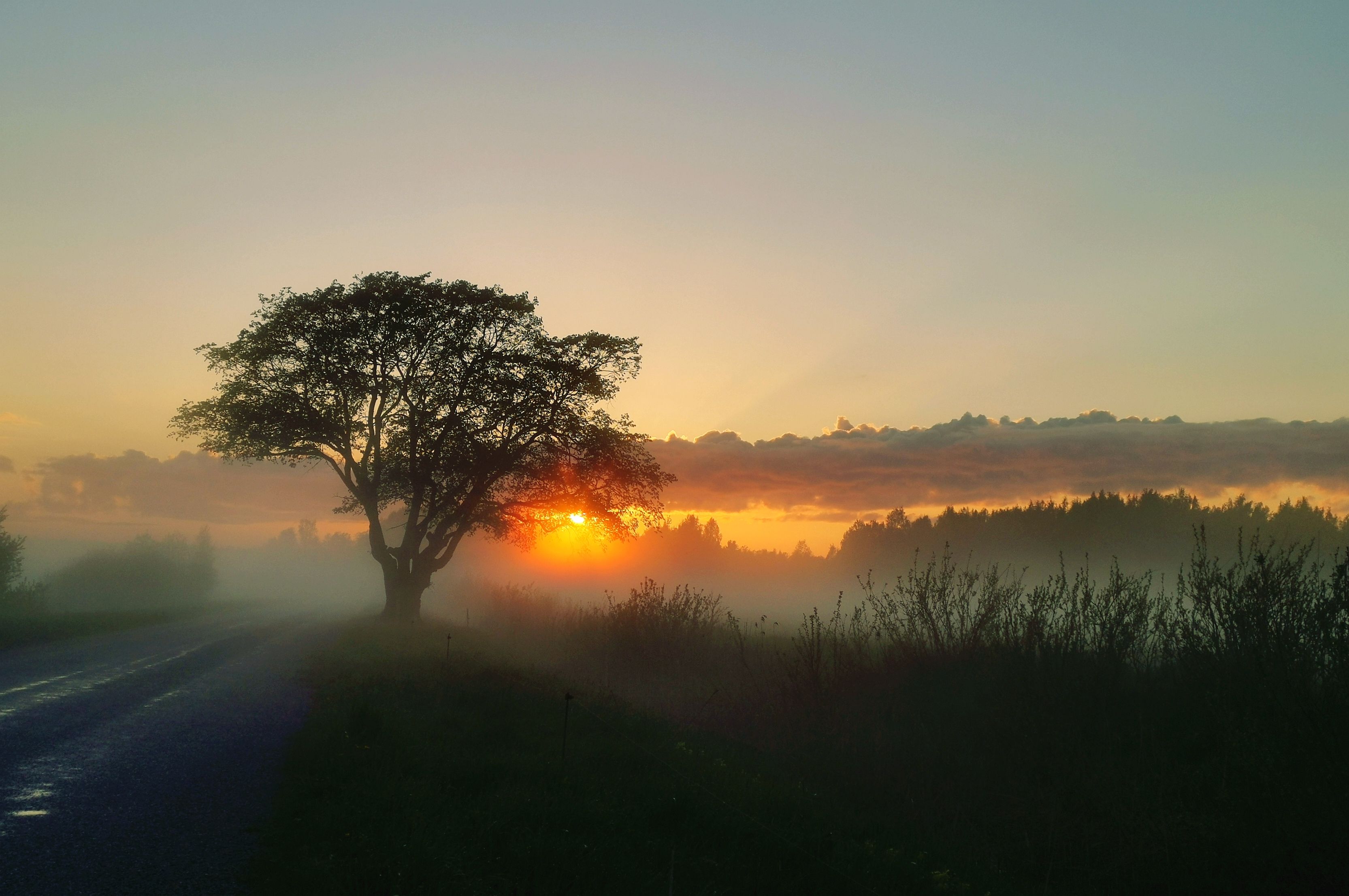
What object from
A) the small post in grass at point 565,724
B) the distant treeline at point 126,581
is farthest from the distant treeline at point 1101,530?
the distant treeline at point 126,581

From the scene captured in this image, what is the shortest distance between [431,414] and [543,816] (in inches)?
1017

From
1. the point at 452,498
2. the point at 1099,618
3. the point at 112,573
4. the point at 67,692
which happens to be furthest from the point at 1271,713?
the point at 112,573

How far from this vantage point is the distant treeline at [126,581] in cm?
8138

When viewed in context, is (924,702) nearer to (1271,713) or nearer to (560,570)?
(1271,713)

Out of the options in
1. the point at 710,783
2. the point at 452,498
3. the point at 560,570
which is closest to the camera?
the point at 710,783

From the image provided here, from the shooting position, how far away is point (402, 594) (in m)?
32.9

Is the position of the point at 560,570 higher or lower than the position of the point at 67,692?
lower

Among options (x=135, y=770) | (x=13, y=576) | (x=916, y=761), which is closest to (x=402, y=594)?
(x=135, y=770)

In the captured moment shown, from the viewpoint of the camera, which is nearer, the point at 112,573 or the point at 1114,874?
the point at 1114,874

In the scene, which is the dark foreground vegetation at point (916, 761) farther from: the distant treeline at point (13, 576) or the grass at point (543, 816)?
the distant treeline at point (13, 576)

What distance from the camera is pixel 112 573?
84.5m

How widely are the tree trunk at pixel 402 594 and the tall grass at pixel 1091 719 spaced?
62.3 feet

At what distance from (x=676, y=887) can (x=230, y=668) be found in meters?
15.2

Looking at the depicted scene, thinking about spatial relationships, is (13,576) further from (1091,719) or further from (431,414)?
(1091,719)
